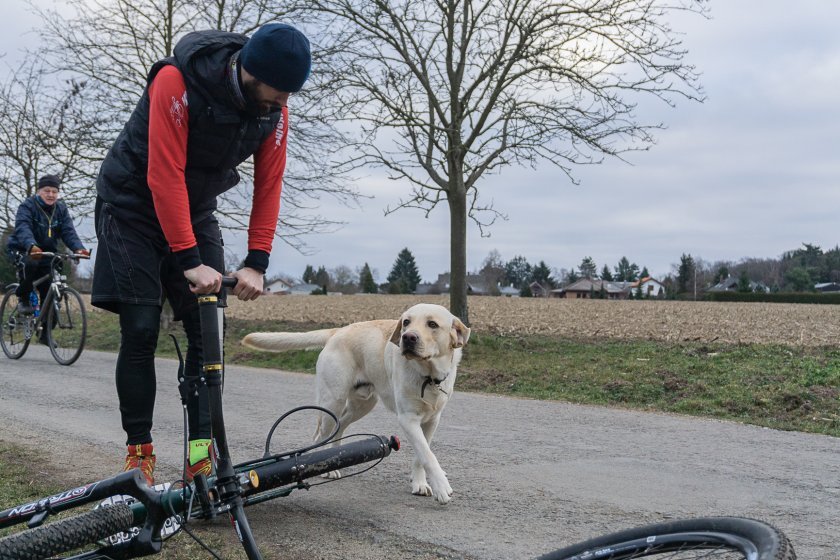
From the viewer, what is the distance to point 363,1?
537 inches

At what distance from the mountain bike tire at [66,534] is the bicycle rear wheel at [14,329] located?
10.5 metres

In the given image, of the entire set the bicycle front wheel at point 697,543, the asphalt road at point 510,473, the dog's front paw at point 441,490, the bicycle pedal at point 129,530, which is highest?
the bicycle front wheel at point 697,543

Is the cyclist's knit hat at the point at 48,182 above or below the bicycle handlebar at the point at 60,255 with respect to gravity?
above

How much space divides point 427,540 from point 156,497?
1.45m

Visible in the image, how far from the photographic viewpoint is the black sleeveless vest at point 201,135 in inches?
134

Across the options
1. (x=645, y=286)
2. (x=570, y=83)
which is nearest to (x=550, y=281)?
(x=645, y=286)

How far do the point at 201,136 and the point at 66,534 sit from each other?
1883 mm

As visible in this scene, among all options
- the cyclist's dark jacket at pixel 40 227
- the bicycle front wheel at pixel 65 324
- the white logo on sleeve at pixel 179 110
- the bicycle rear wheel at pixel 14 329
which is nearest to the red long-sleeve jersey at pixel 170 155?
the white logo on sleeve at pixel 179 110

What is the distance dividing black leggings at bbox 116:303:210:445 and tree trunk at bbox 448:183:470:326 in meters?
10.5

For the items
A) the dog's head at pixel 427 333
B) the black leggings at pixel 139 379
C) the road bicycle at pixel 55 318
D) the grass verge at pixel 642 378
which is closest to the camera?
the black leggings at pixel 139 379

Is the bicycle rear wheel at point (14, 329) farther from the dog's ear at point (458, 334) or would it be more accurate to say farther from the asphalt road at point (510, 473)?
the dog's ear at point (458, 334)

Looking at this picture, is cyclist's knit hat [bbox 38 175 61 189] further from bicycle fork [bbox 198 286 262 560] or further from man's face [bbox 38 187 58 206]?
bicycle fork [bbox 198 286 262 560]

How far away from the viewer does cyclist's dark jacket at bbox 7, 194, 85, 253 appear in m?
11.1

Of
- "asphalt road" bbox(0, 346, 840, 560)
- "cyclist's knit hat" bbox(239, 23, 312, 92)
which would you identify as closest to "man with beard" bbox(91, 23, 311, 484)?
"cyclist's knit hat" bbox(239, 23, 312, 92)
